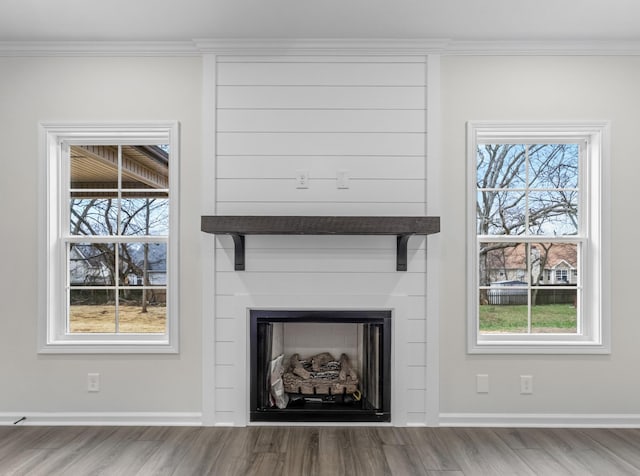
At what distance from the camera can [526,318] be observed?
3338mm

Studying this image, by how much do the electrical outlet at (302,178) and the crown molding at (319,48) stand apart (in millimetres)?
793

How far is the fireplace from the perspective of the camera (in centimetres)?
316

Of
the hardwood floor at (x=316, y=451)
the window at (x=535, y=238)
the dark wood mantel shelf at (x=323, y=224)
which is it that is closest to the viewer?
the hardwood floor at (x=316, y=451)

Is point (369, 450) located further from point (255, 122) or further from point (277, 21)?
point (277, 21)

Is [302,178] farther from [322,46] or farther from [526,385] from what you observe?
[526,385]

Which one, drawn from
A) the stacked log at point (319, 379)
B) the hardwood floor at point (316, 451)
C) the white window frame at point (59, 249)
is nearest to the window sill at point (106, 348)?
the white window frame at point (59, 249)

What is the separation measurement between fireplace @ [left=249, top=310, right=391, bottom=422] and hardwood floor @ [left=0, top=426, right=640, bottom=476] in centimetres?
12

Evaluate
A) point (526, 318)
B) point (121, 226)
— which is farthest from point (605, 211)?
point (121, 226)

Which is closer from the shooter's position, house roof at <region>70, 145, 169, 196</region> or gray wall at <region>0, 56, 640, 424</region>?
gray wall at <region>0, 56, 640, 424</region>

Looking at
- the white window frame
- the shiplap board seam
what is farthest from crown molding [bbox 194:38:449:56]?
the white window frame

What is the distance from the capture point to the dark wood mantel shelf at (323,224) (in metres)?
2.87

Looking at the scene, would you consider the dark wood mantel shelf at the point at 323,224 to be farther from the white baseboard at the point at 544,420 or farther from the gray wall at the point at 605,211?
the white baseboard at the point at 544,420

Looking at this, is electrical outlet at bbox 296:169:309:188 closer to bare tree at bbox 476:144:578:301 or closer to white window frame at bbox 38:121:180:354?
white window frame at bbox 38:121:180:354

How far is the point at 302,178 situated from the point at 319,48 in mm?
870
